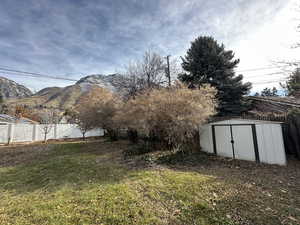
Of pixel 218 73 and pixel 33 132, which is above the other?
pixel 218 73

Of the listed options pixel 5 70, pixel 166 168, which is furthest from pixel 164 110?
pixel 5 70

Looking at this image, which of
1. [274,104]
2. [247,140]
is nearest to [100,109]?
[247,140]

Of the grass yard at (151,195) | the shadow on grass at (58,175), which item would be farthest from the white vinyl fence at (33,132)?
the grass yard at (151,195)

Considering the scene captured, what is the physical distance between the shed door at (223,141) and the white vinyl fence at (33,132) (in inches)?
563

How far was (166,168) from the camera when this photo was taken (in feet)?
17.7

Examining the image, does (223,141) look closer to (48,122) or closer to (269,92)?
(48,122)

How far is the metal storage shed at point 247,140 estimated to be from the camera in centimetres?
561

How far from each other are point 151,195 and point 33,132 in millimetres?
16648

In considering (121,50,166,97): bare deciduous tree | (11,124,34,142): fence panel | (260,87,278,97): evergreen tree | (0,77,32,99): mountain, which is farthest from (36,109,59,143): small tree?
(0,77,32,99): mountain

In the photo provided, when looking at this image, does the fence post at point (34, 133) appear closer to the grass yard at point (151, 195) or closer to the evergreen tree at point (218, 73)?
the grass yard at point (151, 195)

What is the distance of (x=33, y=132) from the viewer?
15.2m

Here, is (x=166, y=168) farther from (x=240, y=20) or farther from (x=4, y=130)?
(x=4, y=130)

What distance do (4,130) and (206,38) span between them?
19.4m

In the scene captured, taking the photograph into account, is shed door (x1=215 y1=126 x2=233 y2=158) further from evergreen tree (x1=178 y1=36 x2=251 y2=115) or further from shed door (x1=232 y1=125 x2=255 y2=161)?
evergreen tree (x1=178 y1=36 x2=251 y2=115)
